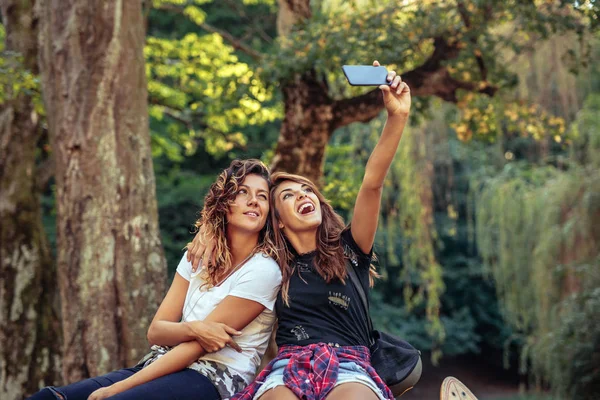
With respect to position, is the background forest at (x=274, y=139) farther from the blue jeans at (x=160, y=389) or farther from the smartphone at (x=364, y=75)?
the smartphone at (x=364, y=75)

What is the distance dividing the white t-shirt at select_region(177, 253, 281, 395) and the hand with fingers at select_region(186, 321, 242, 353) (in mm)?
89

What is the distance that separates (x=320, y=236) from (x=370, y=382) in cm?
67

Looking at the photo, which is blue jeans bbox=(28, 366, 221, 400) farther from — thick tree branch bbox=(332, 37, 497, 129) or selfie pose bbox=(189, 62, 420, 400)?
thick tree branch bbox=(332, 37, 497, 129)

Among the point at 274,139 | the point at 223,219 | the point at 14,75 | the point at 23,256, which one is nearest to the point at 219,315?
the point at 223,219

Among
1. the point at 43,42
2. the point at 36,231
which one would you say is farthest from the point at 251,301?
the point at 36,231

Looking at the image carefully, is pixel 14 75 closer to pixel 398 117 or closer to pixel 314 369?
pixel 398 117

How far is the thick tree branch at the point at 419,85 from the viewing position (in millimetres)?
7090

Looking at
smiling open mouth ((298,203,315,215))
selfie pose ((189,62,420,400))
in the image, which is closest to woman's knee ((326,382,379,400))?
selfie pose ((189,62,420,400))

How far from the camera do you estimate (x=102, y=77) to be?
532cm

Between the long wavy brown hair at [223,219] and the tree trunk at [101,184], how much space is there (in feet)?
6.23

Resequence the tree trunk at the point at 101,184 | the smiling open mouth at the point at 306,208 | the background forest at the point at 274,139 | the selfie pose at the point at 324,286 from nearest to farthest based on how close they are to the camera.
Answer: the selfie pose at the point at 324,286 → the smiling open mouth at the point at 306,208 → the tree trunk at the point at 101,184 → the background forest at the point at 274,139

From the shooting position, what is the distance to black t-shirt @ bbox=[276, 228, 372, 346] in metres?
3.03

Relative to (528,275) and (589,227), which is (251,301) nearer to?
(589,227)

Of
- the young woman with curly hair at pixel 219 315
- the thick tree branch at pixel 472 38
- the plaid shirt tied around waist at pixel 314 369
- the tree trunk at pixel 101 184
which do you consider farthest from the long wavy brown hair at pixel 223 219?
the thick tree branch at pixel 472 38
